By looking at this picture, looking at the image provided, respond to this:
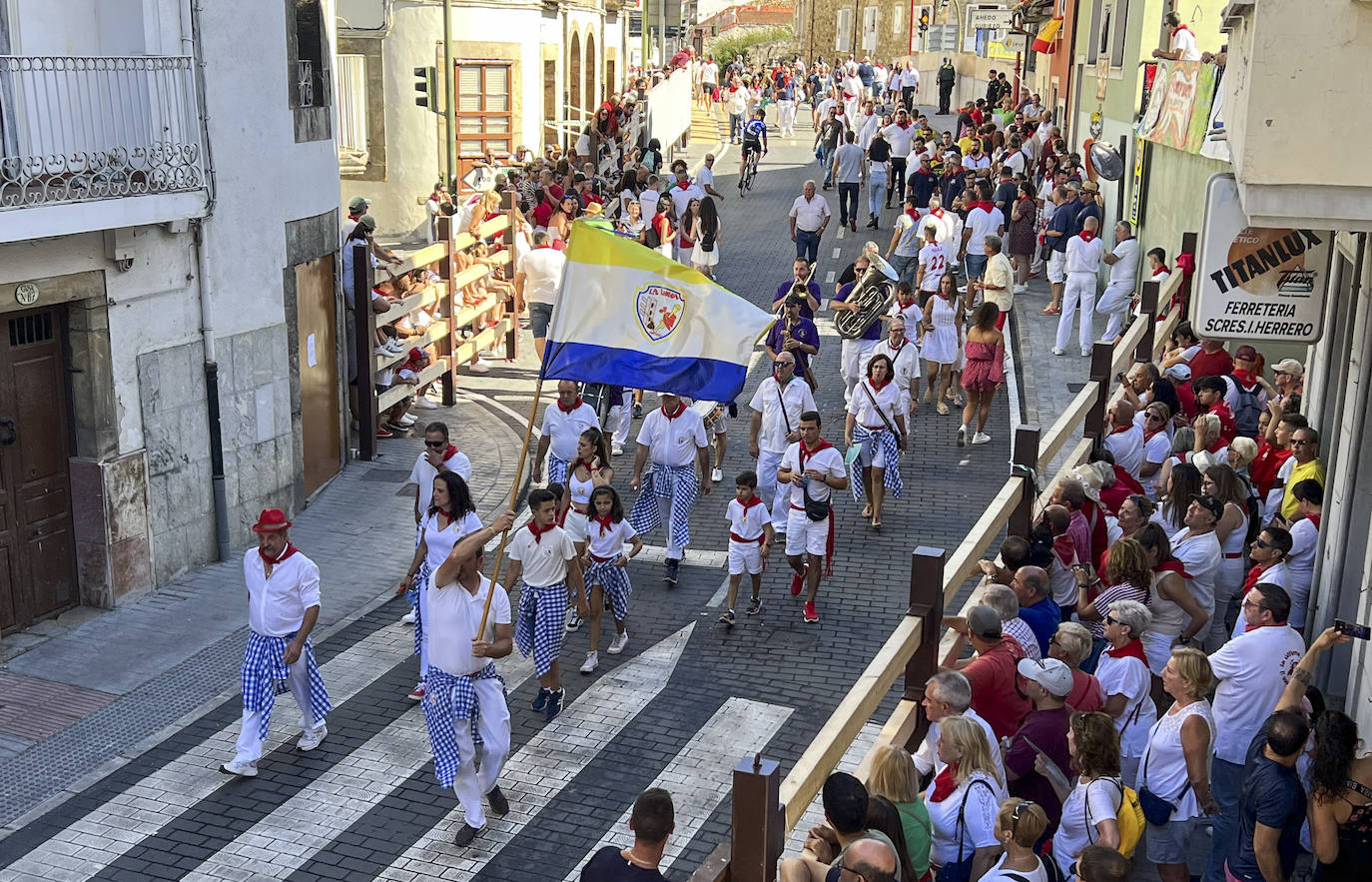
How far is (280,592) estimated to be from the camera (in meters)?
9.09

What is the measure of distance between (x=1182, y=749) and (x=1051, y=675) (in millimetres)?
719

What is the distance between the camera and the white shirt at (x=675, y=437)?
41.1 ft

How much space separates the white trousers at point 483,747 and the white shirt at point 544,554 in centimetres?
145

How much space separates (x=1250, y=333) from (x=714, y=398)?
11.8 feet

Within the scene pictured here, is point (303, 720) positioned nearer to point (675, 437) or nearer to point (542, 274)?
point (675, 437)

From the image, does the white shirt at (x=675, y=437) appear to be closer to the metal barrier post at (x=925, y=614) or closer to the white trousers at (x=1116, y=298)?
the metal barrier post at (x=925, y=614)

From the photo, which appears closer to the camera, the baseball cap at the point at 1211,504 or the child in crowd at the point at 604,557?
the baseball cap at the point at 1211,504

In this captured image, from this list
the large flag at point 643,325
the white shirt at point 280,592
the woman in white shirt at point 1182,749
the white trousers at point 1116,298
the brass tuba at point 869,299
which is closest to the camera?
the woman in white shirt at point 1182,749

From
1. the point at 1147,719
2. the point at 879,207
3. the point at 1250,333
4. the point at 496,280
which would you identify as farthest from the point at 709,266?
the point at 1147,719

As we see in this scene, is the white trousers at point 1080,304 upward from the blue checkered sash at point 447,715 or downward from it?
upward

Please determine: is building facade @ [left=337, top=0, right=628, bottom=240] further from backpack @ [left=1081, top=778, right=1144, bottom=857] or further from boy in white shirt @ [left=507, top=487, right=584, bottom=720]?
backpack @ [left=1081, top=778, right=1144, bottom=857]

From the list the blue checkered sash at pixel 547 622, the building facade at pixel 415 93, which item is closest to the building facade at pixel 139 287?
the blue checkered sash at pixel 547 622

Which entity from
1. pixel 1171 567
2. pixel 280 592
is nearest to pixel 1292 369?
pixel 1171 567

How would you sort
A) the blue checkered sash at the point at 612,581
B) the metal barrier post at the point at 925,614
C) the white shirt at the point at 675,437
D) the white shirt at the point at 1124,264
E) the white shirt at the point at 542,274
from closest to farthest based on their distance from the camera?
1. the metal barrier post at the point at 925,614
2. the blue checkered sash at the point at 612,581
3. the white shirt at the point at 675,437
4. the white shirt at the point at 542,274
5. the white shirt at the point at 1124,264
